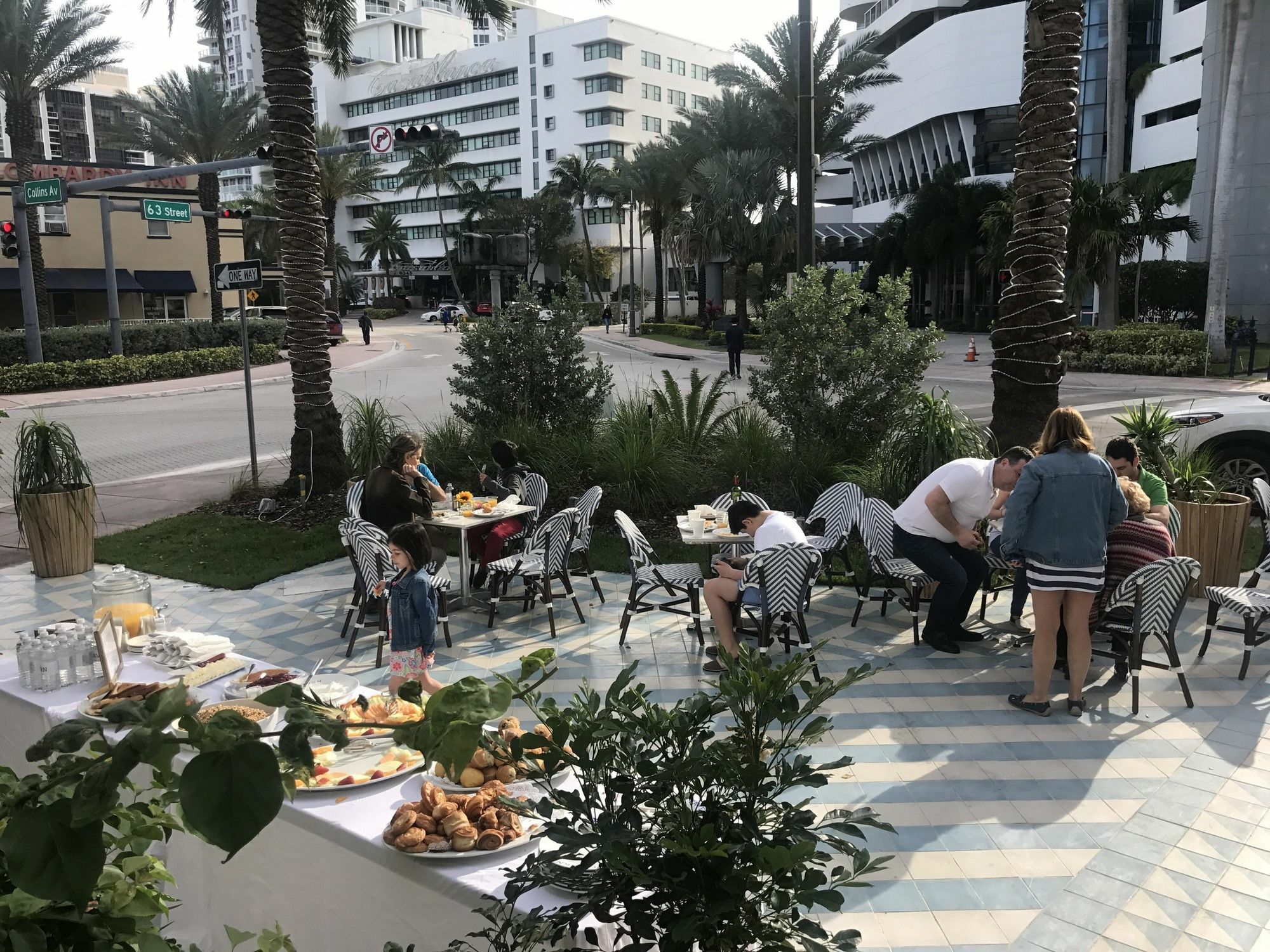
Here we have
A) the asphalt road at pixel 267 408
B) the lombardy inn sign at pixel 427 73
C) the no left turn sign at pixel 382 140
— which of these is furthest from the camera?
the lombardy inn sign at pixel 427 73

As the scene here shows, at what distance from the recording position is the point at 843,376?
10.5 meters

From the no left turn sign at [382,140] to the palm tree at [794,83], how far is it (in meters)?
26.3

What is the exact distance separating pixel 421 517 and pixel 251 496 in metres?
5.44

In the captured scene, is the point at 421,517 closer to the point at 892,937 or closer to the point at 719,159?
the point at 892,937

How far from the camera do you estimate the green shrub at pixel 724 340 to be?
3981 cm

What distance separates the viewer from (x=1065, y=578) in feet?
19.8

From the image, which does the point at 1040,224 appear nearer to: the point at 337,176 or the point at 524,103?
the point at 337,176

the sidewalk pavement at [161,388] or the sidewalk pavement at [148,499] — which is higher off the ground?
the sidewalk pavement at [161,388]

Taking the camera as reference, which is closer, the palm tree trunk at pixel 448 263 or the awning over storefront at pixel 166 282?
the awning over storefront at pixel 166 282

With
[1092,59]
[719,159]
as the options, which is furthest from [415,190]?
[1092,59]

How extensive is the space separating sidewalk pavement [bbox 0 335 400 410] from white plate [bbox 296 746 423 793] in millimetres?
20389

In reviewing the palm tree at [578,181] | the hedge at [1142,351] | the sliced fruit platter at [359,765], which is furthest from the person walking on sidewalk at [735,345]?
the palm tree at [578,181]

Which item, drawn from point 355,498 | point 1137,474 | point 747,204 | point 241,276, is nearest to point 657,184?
point 747,204

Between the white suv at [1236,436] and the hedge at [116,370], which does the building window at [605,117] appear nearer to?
the hedge at [116,370]
